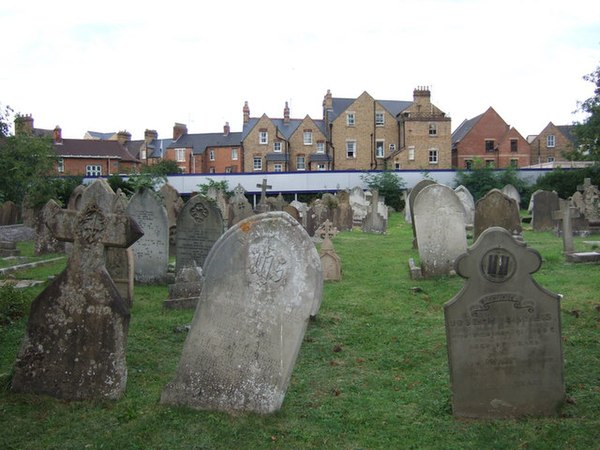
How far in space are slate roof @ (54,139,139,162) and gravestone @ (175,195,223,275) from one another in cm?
5663

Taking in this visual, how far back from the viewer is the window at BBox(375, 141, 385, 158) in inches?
2437

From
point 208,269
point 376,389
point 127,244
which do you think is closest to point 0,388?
point 127,244

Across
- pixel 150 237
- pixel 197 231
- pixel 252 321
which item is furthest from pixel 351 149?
pixel 252 321

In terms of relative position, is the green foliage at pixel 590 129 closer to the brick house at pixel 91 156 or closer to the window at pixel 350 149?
the window at pixel 350 149

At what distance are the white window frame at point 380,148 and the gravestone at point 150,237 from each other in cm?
5105

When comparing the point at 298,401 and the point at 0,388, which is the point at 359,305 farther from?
the point at 0,388

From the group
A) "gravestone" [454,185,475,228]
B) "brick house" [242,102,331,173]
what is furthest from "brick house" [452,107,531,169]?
"gravestone" [454,185,475,228]

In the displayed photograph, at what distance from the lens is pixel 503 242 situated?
217 inches

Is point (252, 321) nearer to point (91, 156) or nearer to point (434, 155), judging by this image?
point (434, 155)

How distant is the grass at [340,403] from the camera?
4.92m

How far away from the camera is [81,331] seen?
5559 millimetres

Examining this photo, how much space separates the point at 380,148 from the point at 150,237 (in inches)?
2030

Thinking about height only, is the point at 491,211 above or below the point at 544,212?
above

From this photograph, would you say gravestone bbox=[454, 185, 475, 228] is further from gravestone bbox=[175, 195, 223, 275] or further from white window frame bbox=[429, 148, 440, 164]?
white window frame bbox=[429, 148, 440, 164]
